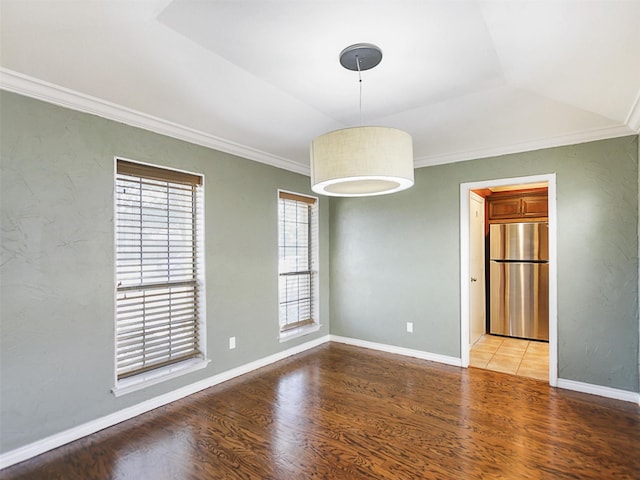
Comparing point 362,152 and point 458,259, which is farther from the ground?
point 362,152

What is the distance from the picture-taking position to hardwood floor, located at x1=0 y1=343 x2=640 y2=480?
6.95ft

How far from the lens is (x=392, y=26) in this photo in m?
1.78

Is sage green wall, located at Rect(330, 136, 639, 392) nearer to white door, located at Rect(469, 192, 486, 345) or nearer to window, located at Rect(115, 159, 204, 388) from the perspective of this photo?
white door, located at Rect(469, 192, 486, 345)

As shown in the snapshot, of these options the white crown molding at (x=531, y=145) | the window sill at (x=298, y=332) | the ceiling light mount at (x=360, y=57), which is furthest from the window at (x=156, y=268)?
the white crown molding at (x=531, y=145)

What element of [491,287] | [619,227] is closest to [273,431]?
[619,227]

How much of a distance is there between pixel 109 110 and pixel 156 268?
131 cm

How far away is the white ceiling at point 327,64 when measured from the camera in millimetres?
1660

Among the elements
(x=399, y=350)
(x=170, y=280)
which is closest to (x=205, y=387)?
(x=170, y=280)

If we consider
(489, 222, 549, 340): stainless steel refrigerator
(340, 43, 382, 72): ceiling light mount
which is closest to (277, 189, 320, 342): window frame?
(340, 43, 382, 72): ceiling light mount

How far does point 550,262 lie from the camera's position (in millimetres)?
3432

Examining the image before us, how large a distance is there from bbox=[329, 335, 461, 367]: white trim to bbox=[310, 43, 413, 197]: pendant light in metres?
2.77

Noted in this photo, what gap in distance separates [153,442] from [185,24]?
2.68 meters

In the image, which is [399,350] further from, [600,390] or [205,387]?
[205,387]

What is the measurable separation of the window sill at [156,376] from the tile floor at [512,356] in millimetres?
3064
